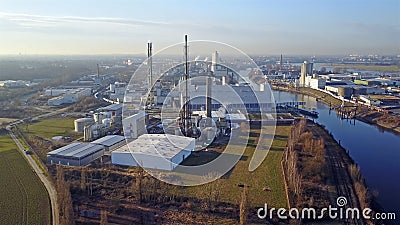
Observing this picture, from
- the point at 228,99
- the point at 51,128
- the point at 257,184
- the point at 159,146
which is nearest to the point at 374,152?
the point at 257,184

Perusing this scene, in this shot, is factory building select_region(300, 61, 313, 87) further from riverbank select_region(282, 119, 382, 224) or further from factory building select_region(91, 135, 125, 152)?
factory building select_region(91, 135, 125, 152)

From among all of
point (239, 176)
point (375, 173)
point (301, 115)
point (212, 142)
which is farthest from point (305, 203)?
point (301, 115)

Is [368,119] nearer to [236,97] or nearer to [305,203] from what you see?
[236,97]

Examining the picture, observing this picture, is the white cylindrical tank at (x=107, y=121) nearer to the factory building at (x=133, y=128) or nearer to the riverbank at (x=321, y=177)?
the factory building at (x=133, y=128)

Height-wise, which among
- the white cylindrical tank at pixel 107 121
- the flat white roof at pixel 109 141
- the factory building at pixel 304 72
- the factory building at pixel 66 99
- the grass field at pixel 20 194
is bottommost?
the grass field at pixel 20 194

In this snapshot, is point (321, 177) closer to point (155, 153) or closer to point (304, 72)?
point (155, 153)

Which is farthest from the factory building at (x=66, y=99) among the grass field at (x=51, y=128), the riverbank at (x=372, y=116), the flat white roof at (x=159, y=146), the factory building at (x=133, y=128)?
the riverbank at (x=372, y=116)
